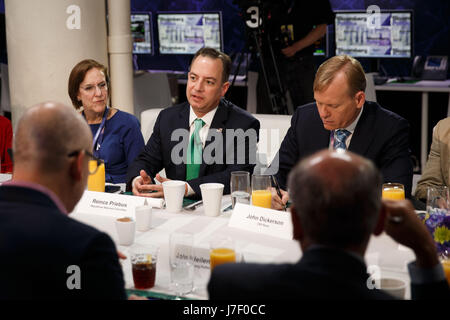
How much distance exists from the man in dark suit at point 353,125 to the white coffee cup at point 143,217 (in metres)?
0.85

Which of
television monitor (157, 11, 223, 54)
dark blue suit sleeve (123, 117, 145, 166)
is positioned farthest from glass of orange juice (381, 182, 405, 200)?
television monitor (157, 11, 223, 54)

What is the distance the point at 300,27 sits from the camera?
223 inches

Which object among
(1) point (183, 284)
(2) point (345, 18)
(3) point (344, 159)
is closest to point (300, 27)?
(2) point (345, 18)

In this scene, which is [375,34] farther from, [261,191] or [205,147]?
[261,191]

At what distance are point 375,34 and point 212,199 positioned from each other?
4706 mm

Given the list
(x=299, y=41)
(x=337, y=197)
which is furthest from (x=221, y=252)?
(x=299, y=41)

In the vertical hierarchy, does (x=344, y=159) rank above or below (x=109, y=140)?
above

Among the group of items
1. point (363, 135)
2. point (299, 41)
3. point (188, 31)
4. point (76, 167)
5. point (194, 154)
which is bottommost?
point (194, 154)

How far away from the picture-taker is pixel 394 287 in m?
1.60

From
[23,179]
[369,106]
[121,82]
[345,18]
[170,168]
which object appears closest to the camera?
[23,179]

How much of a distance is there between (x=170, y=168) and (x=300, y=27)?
2.87 meters

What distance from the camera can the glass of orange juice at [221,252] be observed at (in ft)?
5.84

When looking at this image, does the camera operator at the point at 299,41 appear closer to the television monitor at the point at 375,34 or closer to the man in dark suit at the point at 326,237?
the television monitor at the point at 375,34
